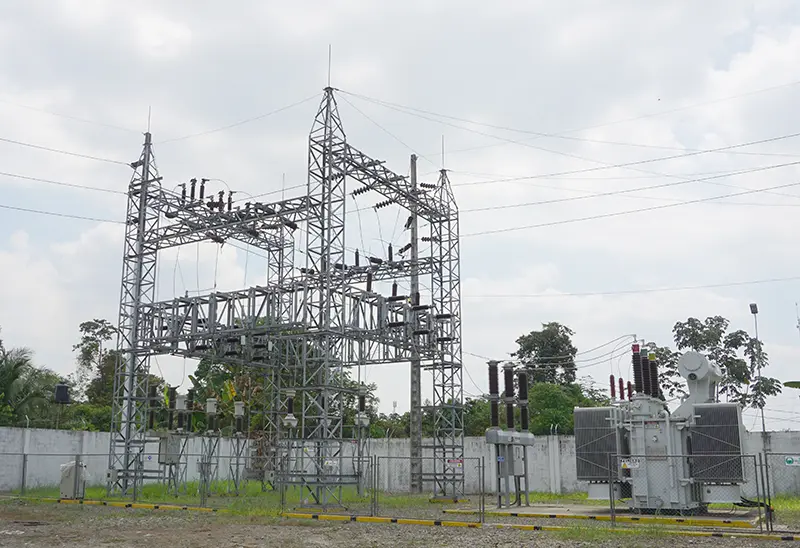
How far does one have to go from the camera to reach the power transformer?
2258cm

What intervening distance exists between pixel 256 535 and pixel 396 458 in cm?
1370

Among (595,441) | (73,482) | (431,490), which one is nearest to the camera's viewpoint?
(595,441)

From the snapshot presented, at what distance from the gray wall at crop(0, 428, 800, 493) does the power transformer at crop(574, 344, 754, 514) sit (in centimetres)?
867

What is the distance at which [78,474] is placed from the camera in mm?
28125

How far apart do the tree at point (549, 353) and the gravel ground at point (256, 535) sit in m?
43.6

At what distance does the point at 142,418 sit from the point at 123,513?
792cm

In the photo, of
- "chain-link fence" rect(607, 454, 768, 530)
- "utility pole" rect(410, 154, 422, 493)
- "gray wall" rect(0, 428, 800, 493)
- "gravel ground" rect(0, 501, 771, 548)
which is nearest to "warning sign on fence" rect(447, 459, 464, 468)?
"gray wall" rect(0, 428, 800, 493)

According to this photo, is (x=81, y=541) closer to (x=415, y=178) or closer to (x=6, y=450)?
(x=6, y=450)

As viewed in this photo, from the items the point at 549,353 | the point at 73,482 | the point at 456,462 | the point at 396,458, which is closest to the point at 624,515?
the point at 396,458

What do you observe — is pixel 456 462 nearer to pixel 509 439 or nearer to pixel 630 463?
pixel 509 439

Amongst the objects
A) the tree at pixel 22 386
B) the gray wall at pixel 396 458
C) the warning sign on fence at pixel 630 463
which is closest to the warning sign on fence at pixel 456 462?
the gray wall at pixel 396 458

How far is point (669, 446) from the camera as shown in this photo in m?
23.1

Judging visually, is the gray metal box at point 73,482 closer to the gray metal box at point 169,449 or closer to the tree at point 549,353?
the gray metal box at point 169,449

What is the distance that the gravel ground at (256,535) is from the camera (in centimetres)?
1619
